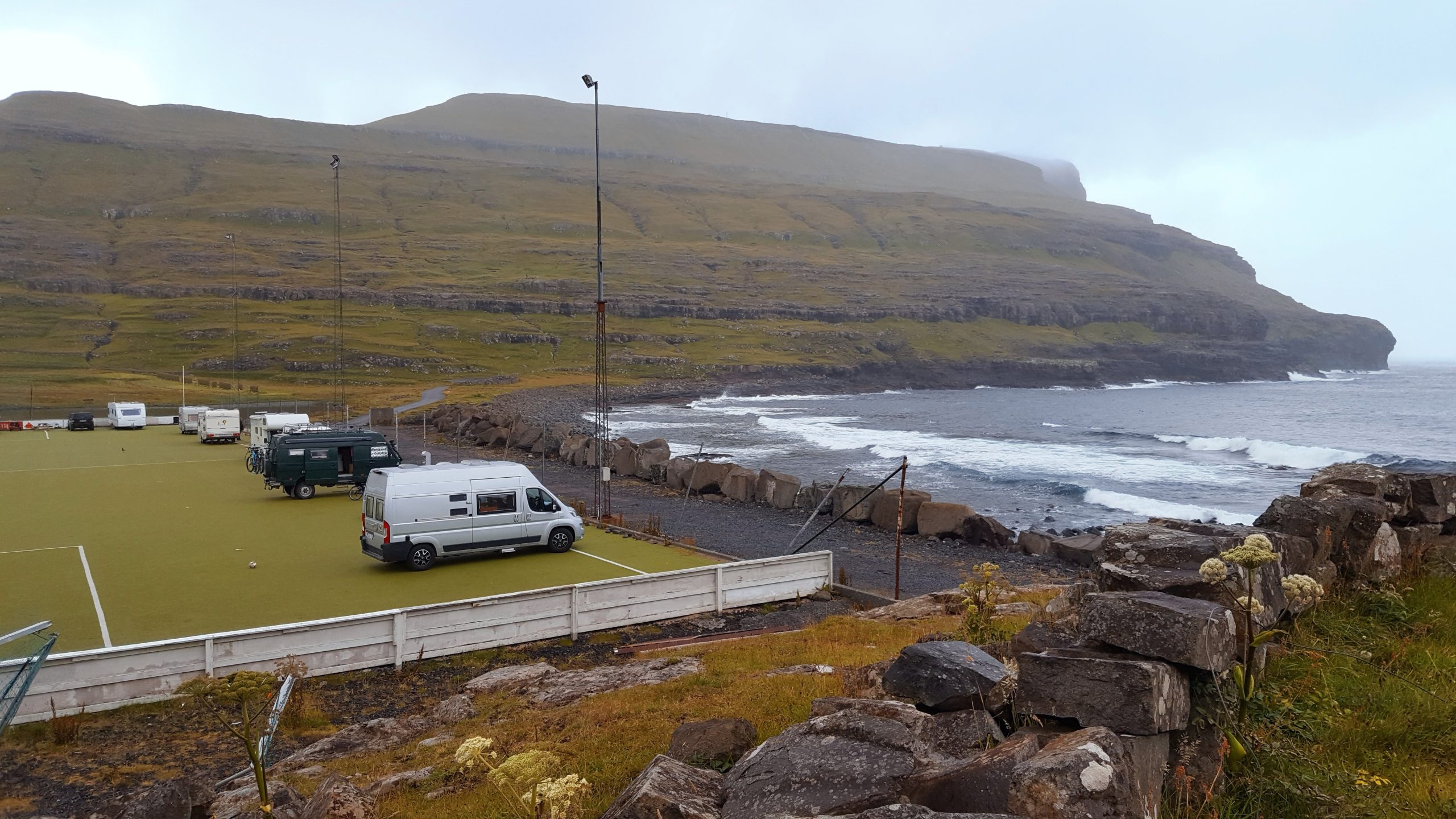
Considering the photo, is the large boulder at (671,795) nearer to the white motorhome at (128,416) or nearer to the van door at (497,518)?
the van door at (497,518)

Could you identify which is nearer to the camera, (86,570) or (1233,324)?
(86,570)

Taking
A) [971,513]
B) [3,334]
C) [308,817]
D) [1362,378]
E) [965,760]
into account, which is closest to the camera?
[965,760]

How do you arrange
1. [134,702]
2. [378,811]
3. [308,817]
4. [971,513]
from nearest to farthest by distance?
1. [308,817]
2. [378,811]
3. [134,702]
4. [971,513]

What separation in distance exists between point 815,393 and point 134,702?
120121 millimetres

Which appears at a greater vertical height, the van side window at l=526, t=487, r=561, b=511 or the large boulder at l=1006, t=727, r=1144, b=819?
the large boulder at l=1006, t=727, r=1144, b=819

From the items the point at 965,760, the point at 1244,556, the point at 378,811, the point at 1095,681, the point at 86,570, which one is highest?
the point at 1244,556

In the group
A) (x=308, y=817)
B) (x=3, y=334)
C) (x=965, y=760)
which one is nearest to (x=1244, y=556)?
(x=965, y=760)

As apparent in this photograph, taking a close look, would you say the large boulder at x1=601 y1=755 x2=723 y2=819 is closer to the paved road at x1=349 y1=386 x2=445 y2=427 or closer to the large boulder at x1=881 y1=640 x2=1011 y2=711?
the large boulder at x1=881 y1=640 x2=1011 y2=711

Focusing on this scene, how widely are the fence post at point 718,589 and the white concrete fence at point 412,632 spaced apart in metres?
0.02

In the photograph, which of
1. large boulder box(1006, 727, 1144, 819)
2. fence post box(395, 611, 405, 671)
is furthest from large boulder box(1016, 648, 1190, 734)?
fence post box(395, 611, 405, 671)

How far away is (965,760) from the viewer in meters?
5.11

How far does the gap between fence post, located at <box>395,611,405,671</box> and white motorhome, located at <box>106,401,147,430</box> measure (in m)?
60.0

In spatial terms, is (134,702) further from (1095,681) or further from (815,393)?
(815,393)

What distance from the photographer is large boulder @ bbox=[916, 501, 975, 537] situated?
28.3 metres
